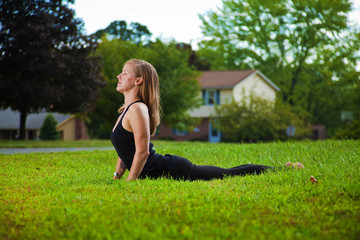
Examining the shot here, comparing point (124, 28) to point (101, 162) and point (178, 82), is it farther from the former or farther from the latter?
point (101, 162)

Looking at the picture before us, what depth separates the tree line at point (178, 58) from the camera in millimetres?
22234

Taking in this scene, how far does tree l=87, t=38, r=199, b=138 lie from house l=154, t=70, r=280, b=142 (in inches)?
294

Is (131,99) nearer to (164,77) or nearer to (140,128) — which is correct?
(140,128)

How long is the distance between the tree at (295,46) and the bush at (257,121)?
9251 mm

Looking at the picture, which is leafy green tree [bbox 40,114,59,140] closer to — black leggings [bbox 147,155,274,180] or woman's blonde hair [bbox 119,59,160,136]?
black leggings [bbox 147,155,274,180]

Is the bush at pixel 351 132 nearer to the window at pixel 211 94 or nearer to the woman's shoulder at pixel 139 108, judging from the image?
the window at pixel 211 94

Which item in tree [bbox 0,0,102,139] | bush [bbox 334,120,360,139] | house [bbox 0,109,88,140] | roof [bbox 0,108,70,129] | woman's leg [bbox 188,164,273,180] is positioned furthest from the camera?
roof [bbox 0,108,70,129]

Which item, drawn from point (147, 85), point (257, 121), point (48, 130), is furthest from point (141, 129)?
point (48, 130)

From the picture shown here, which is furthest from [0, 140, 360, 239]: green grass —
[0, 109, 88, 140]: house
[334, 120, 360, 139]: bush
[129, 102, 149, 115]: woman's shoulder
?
[0, 109, 88, 140]: house

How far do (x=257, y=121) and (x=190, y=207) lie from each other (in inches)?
1045

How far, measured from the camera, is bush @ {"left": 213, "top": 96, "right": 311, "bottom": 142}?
2989cm

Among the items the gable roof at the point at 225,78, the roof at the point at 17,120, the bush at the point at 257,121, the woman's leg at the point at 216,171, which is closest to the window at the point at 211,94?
the gable roof at the point at 225,78

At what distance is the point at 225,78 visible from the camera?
39812 millimetres

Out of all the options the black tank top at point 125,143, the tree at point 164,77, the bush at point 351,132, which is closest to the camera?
the black tank top at point 125,143
